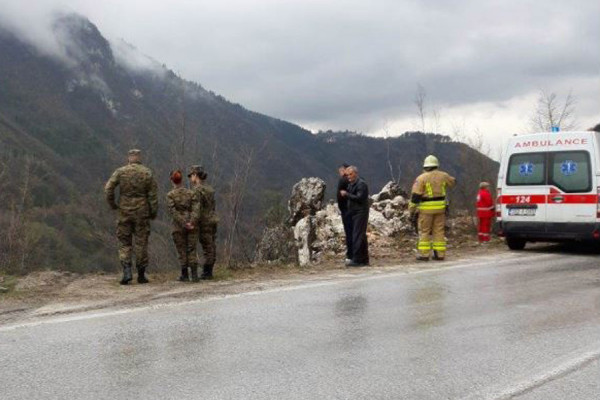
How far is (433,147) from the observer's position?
25.2 metres

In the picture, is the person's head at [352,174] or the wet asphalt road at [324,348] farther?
the person's head at [352,174]

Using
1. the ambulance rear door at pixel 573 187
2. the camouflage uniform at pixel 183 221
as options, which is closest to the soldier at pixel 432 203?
the ambulance rear door at pixel 573 187

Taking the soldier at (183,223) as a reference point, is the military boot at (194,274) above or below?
below

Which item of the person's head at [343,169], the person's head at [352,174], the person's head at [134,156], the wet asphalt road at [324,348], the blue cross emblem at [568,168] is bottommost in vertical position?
the wet asphalt road at [324,348]

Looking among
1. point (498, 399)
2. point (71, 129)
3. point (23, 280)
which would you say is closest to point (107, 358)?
point (498, 399)

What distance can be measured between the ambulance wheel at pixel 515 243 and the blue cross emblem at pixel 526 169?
1.38 meters

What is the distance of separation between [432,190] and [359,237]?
1594mm

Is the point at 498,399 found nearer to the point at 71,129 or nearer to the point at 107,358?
the point at 107,358

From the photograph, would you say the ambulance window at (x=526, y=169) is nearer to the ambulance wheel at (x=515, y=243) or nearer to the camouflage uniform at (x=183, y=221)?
the ambulance wheel at (x=515, y=243)

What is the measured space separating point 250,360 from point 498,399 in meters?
1.75

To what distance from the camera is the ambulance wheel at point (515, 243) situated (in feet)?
41.5

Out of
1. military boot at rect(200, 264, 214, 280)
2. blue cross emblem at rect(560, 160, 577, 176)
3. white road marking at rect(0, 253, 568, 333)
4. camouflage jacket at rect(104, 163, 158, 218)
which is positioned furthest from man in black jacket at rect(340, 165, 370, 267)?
blue cross emblem at rect(560, 160, 577, 176)

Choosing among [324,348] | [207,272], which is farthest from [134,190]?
[324,348]

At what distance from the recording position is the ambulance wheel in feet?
41.5
